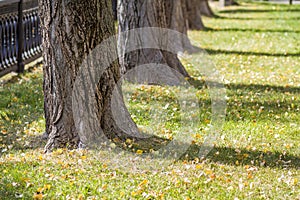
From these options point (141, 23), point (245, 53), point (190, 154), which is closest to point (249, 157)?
point (190, 154)

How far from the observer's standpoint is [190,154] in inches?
261

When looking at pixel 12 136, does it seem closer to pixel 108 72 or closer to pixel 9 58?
pixel 108 72

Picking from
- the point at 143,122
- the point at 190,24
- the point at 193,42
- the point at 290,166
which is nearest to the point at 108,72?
the point at 143,122

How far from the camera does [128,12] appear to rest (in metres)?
10.2

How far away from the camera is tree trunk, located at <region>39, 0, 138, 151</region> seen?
20.8ft

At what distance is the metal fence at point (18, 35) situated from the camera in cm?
1082

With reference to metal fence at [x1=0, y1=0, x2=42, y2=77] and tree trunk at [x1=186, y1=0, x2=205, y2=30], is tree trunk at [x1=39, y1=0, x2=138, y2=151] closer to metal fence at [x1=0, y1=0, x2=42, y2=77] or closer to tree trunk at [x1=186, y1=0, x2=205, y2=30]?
metal fence at [x1=0, y1=0, x2=42, y2=77]

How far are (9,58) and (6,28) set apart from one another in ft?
1.84

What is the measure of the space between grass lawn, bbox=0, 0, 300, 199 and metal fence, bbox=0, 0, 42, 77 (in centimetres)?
33

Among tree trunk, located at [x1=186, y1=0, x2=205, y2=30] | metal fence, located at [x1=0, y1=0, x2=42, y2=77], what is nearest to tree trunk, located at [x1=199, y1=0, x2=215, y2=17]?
tree trunk, located at [x1=186, y1=0, x2=205, y2=30]

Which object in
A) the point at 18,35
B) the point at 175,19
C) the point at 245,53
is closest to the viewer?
the point at 18,35

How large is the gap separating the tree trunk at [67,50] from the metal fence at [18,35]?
14.2 feet

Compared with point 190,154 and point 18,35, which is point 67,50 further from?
point 18,35

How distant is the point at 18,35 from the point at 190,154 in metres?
6.09
